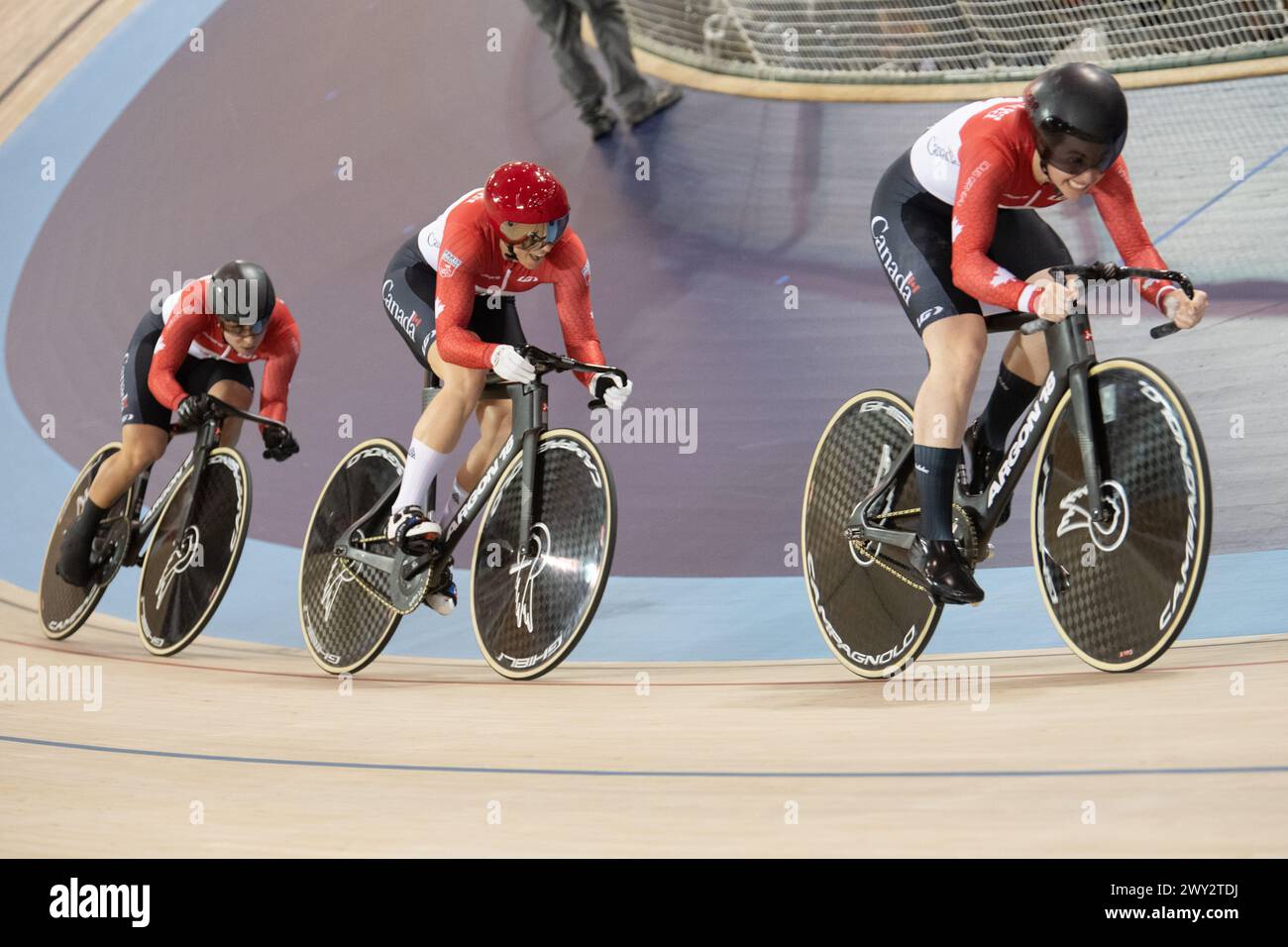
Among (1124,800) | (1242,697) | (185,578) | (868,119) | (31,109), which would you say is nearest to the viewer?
(1124,800)

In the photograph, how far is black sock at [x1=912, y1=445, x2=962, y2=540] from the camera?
254 cm

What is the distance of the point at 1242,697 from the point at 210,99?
694 centimetres

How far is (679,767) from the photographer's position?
6.63 feet

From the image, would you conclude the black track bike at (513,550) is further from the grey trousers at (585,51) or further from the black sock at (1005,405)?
the grey trousers at (585,51)

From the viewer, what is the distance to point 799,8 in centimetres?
695

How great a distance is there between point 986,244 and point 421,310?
1495 millimetres

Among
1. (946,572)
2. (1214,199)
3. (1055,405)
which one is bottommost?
(946,572)

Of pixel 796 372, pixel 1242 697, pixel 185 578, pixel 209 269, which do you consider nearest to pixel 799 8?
pixel 796 372

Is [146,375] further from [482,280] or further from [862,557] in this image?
[862,557]

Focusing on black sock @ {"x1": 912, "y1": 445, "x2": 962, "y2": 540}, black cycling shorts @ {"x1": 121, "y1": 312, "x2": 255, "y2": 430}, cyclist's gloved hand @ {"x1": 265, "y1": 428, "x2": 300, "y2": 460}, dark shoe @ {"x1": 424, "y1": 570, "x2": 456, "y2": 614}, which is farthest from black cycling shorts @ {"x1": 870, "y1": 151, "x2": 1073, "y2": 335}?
black cycling shorts @ {"x1": 121, "y1": 312, "x2": 255, "y2": 430}

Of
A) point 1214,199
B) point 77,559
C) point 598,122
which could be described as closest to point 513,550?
point 77,559

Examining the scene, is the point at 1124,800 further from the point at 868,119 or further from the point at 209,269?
the point at 209,269

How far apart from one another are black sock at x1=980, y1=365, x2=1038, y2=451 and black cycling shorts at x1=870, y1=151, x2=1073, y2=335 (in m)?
0.16

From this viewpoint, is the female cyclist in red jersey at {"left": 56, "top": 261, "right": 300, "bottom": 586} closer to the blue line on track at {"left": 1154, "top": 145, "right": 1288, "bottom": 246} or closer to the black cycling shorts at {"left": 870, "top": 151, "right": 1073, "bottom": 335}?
the black cycling shorts at {"left": 870, "top": 151, "right": 1073, "bottom": 335}
